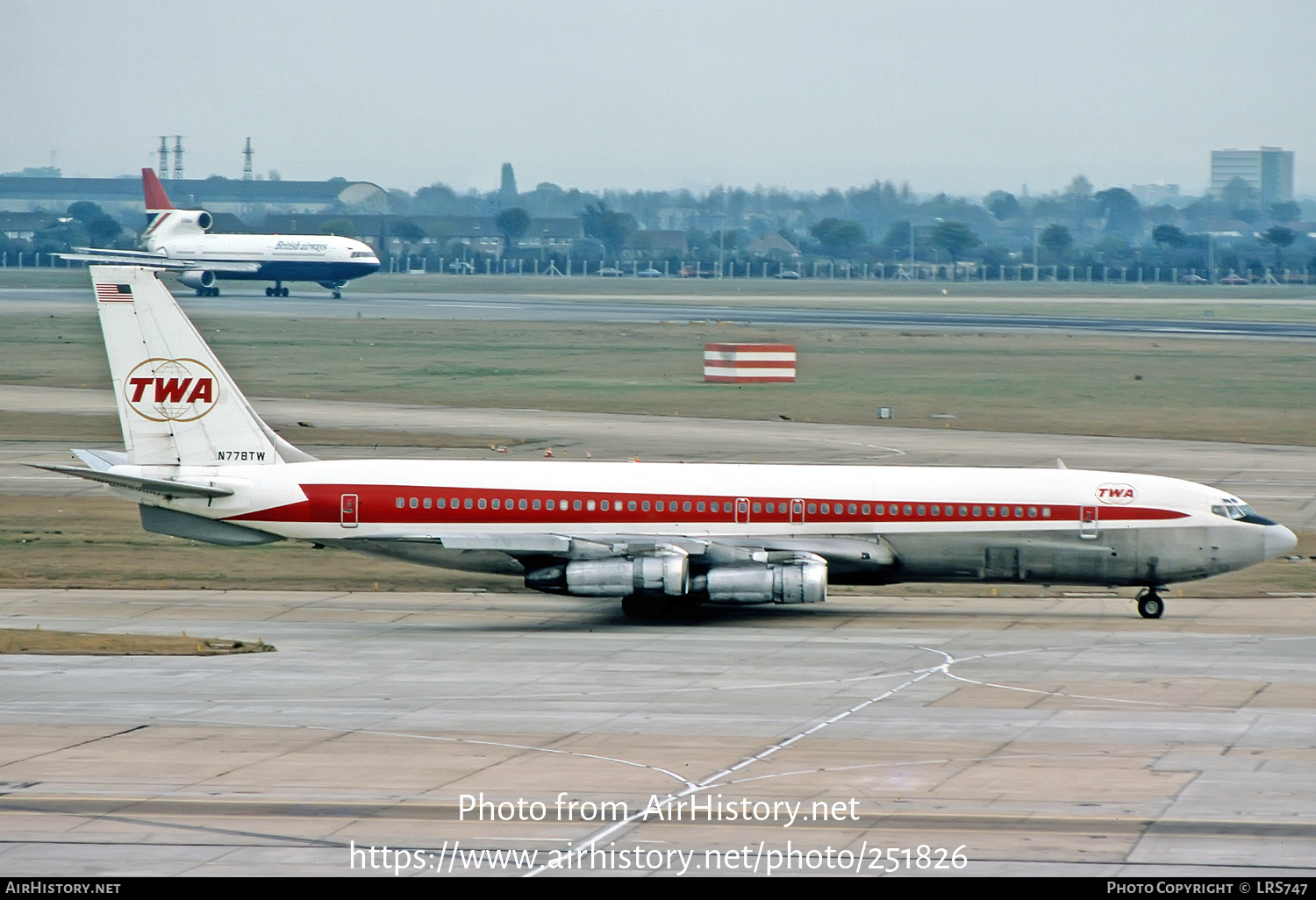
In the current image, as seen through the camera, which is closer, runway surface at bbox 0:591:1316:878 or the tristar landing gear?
runway surface at bbox 0:591:1316:878

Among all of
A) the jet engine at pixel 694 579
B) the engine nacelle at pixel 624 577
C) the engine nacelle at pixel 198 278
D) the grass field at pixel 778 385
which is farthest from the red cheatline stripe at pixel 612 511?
the engine nacelle at pixel 198 278

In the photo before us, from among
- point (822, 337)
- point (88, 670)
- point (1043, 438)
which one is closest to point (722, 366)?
point (1043, 438)

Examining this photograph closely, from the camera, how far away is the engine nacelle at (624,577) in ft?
139

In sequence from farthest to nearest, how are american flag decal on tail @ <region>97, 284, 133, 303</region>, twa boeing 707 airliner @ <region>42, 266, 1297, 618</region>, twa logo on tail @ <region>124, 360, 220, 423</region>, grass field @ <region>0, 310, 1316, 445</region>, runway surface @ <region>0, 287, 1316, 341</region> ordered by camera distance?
runway surface @ <region>0, 287, 1316, 341</region>, grass field @ <region>0, 310, 1316, 445</region>, twa logo on tail @ <region>124, 360, 220, 423</region>, american flag decal on tail @ <region>97, 284, 133, 303</region>, twa boeing 707 airliner @ <region>42, 266, 1297, 618</region>

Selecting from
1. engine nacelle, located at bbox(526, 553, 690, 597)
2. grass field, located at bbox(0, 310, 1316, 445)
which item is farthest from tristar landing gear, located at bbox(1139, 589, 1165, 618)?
grass field, located at bbox(0, 310, 1316, 445)

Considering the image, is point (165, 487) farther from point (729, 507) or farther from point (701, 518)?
point (729, 507)

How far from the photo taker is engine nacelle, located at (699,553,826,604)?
42.4 meters

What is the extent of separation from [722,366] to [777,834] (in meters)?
86.8

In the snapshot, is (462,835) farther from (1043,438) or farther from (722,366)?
(722,366)

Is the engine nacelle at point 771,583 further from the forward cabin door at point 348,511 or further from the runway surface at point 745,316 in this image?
the runway surface at point 745,316

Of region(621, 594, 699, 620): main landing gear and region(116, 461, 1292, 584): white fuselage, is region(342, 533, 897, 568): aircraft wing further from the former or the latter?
region(621, 594, 699, 620): main landing gear

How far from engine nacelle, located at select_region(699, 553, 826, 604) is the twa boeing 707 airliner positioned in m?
0.49

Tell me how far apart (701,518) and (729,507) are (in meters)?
0.80

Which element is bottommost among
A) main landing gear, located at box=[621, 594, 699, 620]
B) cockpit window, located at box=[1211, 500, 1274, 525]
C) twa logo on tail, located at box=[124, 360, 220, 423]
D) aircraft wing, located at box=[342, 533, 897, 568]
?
main landing gear, located at box=[621, 594, 699, 620]
